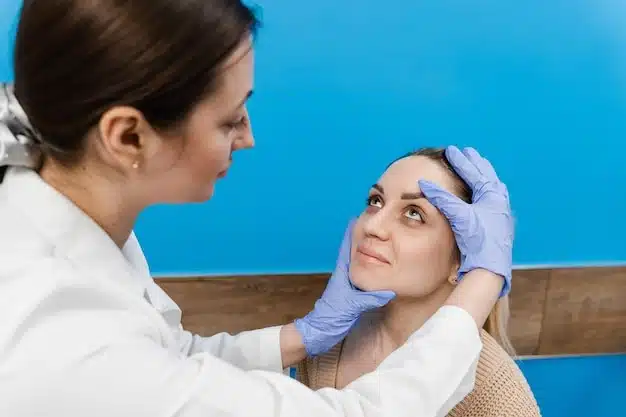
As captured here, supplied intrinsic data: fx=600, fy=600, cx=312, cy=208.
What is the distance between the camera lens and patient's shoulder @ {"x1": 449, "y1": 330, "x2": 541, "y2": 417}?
3.38ft

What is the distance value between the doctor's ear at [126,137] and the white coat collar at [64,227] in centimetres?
8

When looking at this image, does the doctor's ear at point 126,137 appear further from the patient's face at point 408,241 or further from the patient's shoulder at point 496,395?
the patient's shoulder at point 496,395

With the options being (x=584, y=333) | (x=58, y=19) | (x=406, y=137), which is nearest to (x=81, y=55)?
(x=58, y=19)

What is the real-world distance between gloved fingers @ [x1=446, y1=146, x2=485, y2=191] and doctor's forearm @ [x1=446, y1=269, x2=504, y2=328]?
201 millimetres

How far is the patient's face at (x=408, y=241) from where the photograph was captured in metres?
1.13

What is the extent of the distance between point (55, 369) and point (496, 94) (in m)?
1.11

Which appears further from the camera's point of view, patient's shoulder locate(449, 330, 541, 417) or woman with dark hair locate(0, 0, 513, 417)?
patient's shoulder locate(449, 330, 541, 417)

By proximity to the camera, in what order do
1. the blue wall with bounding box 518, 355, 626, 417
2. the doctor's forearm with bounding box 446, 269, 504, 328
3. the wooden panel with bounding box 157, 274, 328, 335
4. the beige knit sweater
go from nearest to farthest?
the doctor's forearm with bounding box 446, 269, 504, 328
the beige knit sweater
the wooden panel with bounding box 157, 274, 328, 335
the blue wall with bounding box 518, 355, 626, 417

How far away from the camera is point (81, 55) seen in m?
0.62

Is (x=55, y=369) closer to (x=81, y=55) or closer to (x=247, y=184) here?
(x=81, y=55)

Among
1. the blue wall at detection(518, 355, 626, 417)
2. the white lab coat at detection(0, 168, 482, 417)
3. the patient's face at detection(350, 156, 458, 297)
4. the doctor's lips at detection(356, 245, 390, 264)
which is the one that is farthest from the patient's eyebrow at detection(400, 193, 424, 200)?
the blue wall at detection(518, 355, 626, 417)

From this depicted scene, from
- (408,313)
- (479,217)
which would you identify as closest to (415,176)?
(479,217)

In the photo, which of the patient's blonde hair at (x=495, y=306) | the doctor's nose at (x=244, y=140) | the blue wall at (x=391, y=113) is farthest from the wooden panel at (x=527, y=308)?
the doctor's nose at (x=244, y=140)

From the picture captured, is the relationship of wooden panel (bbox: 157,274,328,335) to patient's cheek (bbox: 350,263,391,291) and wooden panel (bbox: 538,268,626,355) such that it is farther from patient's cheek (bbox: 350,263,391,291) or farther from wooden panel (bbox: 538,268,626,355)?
wooden panel (bbox: 538,268,626,355)
